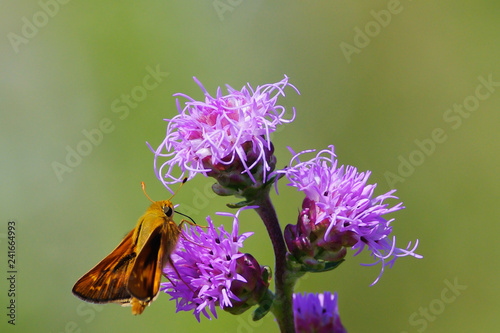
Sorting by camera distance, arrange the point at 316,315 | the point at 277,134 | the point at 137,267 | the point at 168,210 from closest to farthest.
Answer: the point at 137,267
the point at 168,210
the point at 316,315
the point at 277,134

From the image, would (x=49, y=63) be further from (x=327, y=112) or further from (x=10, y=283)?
(x=327, y=112)

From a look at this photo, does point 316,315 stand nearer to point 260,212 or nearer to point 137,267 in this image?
point 260,212

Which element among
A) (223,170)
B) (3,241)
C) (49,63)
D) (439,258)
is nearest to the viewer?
(223,170)

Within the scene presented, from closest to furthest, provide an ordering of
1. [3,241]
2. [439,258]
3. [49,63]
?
[439,258] < [3,241] < [49,63]

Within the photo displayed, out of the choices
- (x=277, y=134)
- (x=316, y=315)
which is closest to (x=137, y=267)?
(x=316, y=315)

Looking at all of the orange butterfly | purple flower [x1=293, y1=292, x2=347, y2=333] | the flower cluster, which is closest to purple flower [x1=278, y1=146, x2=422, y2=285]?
the flower cluster

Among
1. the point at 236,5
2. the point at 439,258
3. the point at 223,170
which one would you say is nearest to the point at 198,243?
the point at 223,170
